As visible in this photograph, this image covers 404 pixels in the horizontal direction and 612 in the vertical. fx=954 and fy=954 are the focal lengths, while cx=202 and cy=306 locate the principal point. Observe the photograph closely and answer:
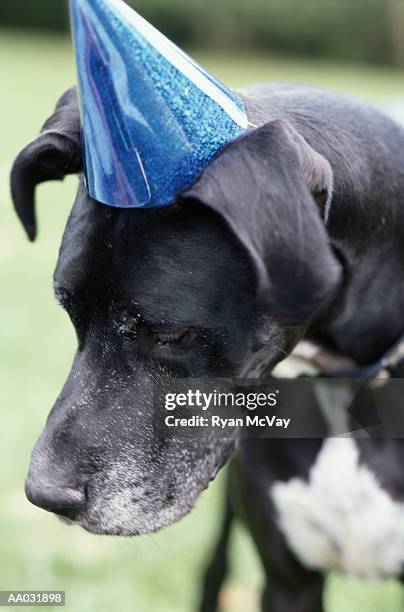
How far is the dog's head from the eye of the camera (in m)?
1.87

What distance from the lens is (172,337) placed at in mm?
1915

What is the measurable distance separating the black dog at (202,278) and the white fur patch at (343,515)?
0.34 metres

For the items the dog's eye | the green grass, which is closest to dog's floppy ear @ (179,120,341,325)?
the dog's eye

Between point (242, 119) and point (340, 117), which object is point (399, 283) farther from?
point (242, 119)

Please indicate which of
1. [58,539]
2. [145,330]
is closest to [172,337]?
Answer: [145,330]

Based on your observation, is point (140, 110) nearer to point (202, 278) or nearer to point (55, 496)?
point (202, 278)

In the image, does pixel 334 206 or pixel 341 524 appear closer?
pixel 334 206

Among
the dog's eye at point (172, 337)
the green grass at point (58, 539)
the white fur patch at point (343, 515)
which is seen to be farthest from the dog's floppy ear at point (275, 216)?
the green grass at point (58, 539)

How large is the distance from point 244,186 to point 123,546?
86.2 inches

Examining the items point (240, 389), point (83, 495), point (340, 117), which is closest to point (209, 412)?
point (240, 389)

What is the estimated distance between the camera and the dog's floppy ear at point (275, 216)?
1.67 meters

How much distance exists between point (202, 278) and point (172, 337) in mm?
135

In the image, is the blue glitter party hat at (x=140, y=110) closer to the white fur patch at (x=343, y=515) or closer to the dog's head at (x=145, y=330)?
the dog's head at (x=145, y=330)

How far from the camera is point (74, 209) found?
6.69 feet
